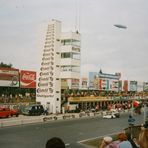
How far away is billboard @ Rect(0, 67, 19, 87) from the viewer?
6369cm

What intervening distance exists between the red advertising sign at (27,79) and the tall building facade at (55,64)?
634 centimetres

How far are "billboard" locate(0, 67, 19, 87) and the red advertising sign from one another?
1.37 metres

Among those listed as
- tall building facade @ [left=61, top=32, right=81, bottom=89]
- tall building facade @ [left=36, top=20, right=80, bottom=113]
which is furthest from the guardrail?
tall building facade @ [left=61, top=32, right=81, bottom=89]

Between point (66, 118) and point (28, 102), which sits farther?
point (28, 102)

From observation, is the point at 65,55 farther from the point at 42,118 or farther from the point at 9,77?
the point at 42,118

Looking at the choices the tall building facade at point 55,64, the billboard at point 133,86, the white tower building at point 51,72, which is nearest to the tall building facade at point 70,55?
the tall building facade at point 55,64

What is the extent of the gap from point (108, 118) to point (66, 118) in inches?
271

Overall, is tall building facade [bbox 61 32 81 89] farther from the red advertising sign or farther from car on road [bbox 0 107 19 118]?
car on road [bbox 0 107 19 118]

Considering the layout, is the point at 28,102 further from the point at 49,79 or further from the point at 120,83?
the point at 120,83

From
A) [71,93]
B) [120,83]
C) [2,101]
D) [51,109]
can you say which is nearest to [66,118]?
[51,109]

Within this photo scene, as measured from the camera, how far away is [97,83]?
272 ft

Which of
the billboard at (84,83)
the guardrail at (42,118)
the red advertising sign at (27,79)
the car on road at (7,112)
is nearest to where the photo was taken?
the guardrail at (42,118)

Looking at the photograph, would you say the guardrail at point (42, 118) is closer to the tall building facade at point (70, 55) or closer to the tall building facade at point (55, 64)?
the tall building facade at point (55, 64)

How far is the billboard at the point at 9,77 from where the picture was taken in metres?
63.7
